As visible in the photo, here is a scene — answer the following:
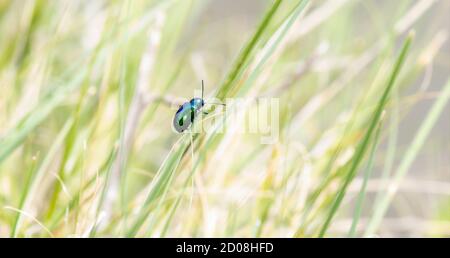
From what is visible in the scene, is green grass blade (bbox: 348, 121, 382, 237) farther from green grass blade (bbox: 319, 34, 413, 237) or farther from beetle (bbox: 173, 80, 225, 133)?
beetle (bbox: 173, 80, 225, 133)

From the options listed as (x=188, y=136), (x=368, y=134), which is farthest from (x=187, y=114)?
(x=368, y=134)

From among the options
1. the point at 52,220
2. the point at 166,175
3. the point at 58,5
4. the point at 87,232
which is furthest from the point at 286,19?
the point at 58,5

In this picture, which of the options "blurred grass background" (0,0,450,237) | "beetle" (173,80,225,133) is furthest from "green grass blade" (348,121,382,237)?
"beetle" (173,80,225,133)

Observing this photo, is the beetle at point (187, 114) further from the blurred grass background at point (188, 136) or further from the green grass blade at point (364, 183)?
the green grass blade at point (364, 183)

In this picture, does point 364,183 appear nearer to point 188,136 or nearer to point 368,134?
point 368,134

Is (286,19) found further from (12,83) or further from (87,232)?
(12,83)

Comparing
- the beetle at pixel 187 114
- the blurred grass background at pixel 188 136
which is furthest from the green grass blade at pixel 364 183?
the beetle at pixel 187 114
